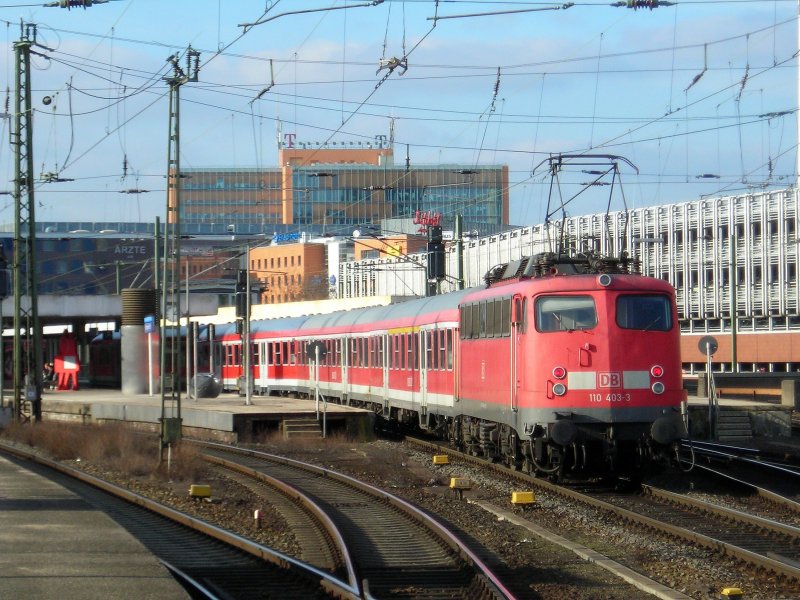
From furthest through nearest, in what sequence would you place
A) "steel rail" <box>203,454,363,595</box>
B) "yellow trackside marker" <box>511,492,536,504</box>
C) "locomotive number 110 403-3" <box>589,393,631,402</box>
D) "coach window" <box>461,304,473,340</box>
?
"coach window" <box>461,304,473,340</box> → "locomotive number 110 403-3" <box>589,393,631,402</box> → "yellow trackside marker" <box>511,492,536,504</box> → "steel rail" <box>203,454,363,595</box>

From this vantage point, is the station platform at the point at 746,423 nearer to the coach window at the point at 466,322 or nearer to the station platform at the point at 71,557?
the coach window at the point at 466,322

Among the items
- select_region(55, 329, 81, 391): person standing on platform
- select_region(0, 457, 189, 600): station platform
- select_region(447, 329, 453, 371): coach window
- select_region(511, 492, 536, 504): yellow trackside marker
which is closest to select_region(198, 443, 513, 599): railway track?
select_region(511, 492, 536, 504): yellow trackside marker

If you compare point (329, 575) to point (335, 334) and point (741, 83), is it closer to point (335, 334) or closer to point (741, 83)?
point (741, 83)

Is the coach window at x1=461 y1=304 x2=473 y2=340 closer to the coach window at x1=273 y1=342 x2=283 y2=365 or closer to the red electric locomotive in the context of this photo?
the red electric locomotive

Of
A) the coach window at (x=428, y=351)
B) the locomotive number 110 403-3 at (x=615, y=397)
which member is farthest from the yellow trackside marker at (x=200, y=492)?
the coach window at (x=428, y=351)

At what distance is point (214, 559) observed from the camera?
13.0 meters

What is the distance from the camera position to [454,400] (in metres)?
25.2

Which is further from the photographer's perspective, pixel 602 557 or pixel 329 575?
pixel 602 557

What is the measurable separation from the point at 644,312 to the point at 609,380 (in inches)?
46.8

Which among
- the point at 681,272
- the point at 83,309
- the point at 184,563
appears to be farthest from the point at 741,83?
the point at 681,272

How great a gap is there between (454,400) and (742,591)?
14.3 m

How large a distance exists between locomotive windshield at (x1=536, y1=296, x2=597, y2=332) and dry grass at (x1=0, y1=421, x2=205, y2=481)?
758cm

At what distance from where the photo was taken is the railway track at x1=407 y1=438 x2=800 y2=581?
12578 mm

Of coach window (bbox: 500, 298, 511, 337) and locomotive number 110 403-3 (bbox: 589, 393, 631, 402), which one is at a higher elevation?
coach window (bbox: 500, 298, 511, 337)
